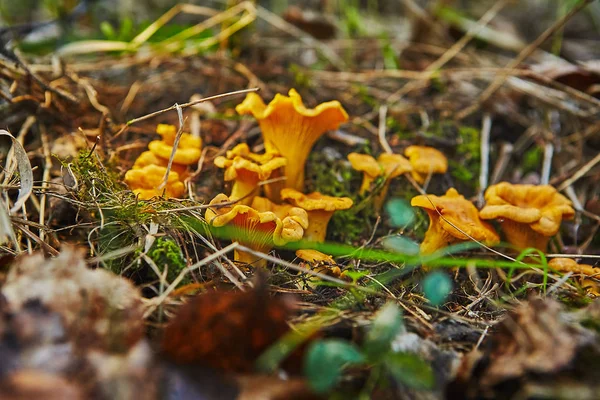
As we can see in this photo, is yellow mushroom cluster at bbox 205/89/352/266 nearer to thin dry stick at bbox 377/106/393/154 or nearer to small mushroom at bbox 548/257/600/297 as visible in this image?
thin dry stick at bbox 377/106/393/154

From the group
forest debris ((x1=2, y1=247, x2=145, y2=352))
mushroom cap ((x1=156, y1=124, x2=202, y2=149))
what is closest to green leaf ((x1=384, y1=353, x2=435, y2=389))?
forest debris ((x1=2, y1=247, x2=145, y2=352))

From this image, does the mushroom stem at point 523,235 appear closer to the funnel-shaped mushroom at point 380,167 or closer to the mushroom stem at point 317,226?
the funnel-shaped mushroom at point 380,167

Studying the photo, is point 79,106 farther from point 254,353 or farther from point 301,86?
point 254,353

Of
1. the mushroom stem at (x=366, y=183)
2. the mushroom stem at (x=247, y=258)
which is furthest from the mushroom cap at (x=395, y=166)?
the mushroom stem at (x=247, y=258)

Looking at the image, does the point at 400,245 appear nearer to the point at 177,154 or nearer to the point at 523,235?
the point at 523,235

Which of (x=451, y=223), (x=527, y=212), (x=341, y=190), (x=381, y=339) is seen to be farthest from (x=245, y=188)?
(x=527, y=212)

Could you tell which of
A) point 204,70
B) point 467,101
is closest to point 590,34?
point 467,101

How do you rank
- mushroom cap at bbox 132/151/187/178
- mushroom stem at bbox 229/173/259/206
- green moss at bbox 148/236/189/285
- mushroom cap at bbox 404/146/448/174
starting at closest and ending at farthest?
green moss at bbox 148/236/189/285 → mushroom stem at bbox 229/173/259/206 → mushroom cap at bbox 132/151/187/178 → mushroom cap at bbox 404/146/448/174
